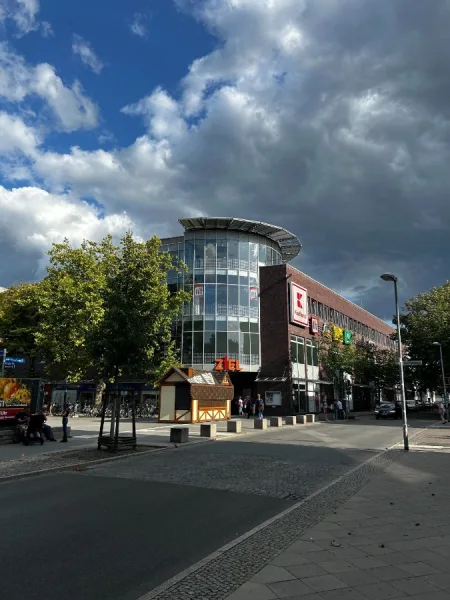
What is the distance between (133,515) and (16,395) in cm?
1370

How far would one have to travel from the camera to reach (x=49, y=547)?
19.3ft

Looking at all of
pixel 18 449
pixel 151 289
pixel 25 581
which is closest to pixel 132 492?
pixel 25 581

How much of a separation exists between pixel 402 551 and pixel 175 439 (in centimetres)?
1370

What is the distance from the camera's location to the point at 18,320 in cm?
5009

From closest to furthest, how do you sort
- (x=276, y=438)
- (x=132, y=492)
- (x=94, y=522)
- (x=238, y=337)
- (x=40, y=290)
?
(x=94, y=522) → (x=132, y=492) → (x=276, y=438) → (x=40, y=290) → (x=238, y=337)

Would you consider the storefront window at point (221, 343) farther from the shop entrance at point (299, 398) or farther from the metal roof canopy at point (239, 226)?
the metal roof canopy at point (239, 226)

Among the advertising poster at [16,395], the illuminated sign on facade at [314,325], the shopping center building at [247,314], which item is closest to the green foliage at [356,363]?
the illuminated sign on facade at [314,325]

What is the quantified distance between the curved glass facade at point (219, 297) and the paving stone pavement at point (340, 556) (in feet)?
120

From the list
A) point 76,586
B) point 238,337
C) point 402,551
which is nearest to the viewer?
point 76,586

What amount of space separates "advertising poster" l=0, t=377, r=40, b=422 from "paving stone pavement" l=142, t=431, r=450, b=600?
43.7 ft

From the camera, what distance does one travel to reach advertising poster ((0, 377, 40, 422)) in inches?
711

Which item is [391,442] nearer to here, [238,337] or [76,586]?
[76,586]

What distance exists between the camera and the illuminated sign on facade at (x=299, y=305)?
46.5m

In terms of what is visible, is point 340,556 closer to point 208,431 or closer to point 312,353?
point 208,431
